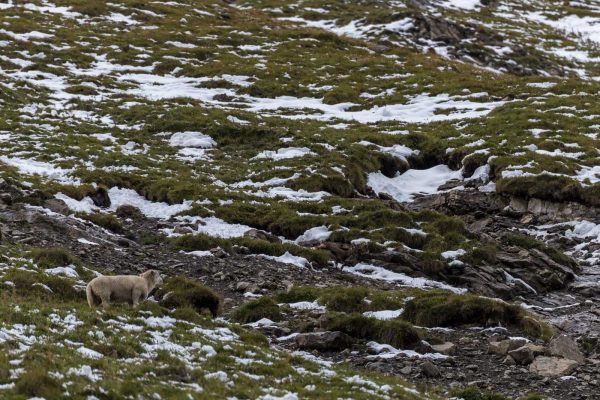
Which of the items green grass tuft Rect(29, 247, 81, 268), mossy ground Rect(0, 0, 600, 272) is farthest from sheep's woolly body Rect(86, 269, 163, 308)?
mossy ground Rect(0, 0, 600, 272)

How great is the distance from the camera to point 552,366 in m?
14.5

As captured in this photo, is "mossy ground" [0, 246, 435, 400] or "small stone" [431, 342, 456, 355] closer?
"mossy ground" [0, 246, 435, 400]

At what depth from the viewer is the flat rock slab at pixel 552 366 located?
46.8ft

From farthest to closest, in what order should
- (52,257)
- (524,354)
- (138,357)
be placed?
(52,257) → (524,354) → (138,357)

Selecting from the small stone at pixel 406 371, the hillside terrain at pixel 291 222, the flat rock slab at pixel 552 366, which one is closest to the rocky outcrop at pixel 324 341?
the hillside terrain at pixel 291 222

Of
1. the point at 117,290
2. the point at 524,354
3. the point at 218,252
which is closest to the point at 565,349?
the point at 524,354

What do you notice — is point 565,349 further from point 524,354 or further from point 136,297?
point 136,297

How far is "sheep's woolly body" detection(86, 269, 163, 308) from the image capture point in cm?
1528

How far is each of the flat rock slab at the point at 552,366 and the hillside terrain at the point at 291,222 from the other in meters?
0.04

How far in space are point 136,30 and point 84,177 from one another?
3758 cm

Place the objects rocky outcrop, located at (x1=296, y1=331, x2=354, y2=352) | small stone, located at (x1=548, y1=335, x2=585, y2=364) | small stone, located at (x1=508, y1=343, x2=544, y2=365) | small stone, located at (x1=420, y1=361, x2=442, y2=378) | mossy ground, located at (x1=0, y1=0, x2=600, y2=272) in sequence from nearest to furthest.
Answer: small stone, located at (x1=420, y1=361, x2=442, y2=378), small stone, located at (x1=508, y1=343, x2=544, y2=365), small stone, located at (x1=548, y1=335, x2=585, y2=364), rocky outcrop, located at (x1=296, y1=331, x2=354, y2=352), mossy ground, located at (x1=0, y1=0, x2=600, y2=272)

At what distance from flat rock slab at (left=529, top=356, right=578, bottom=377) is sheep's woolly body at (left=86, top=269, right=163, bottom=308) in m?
8.48

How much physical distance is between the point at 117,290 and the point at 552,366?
9284mm

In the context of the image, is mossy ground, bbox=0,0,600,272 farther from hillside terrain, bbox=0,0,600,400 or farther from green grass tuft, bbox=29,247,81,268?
green grass tuft, bbox=29,247,81,268
